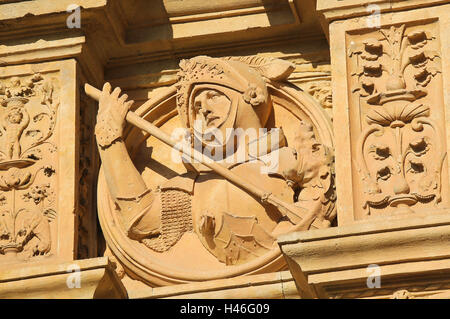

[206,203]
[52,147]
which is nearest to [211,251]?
[206,203]

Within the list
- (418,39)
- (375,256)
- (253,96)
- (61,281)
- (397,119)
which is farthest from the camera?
(253,96)

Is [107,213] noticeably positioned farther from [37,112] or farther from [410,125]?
[410,125]

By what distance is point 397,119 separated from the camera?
938 centimetres

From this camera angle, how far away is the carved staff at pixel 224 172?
31.1 feet

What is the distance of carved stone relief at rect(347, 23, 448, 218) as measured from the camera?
30.1 feet

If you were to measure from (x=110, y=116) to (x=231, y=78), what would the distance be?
62cm

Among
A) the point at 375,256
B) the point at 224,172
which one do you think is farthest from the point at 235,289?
the point at 375,256

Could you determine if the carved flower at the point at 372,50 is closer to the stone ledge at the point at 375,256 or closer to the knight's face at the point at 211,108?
the knight's face at the point at 211,108

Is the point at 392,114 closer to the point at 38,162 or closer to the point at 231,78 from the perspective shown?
the point at 231,78

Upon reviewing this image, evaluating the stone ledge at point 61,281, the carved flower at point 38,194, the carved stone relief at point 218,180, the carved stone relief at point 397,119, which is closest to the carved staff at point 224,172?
the carved stone relief at point 218,180

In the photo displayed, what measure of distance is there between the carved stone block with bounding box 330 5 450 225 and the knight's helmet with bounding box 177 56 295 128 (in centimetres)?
47

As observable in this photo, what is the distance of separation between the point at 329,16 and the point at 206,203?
106cm

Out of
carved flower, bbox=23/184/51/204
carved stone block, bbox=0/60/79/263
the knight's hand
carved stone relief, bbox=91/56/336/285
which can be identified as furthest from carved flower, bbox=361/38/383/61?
carved flower, bbox=23/184/51/204
